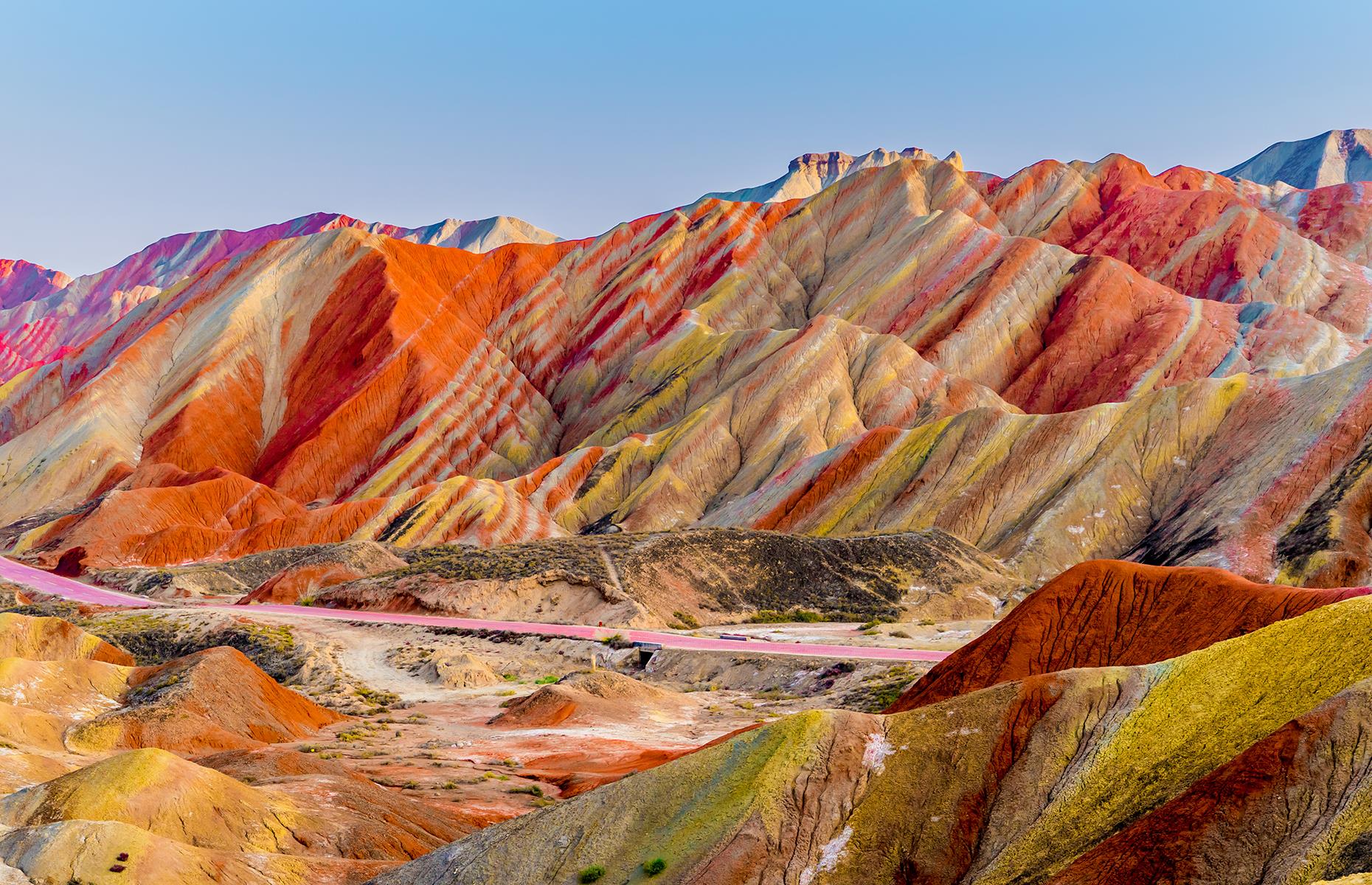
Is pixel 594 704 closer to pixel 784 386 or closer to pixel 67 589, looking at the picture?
pixel 67 589

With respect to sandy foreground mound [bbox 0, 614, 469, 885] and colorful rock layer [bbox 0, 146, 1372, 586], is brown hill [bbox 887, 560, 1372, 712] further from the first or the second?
colorful rock layer [bbox 0, 146, 1372, 586]

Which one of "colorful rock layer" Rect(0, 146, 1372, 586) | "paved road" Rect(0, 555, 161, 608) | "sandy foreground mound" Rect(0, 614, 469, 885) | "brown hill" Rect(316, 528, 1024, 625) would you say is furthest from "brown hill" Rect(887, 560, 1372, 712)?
"paved road" Rect(0, 555, 161, 608)

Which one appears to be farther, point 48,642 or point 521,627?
point 521,627

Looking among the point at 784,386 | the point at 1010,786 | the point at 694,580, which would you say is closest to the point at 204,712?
the point at 1010,786

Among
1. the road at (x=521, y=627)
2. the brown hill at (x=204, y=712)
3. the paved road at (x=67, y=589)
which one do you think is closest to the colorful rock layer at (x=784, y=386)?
the paved road at (x=67, y=589)

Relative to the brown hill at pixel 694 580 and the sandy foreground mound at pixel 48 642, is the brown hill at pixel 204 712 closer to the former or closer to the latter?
the sandy foreground mound at pixel 48 642

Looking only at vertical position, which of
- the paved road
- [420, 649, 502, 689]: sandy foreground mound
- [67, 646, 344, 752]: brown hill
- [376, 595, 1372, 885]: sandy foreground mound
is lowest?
the paved road
